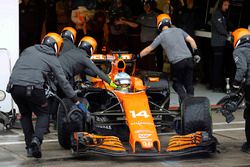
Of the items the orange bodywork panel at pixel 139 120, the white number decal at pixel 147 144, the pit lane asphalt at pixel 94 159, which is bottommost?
the pit lane asphalt at pixel 94 159

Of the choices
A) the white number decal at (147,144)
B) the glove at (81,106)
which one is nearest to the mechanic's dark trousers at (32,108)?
the glove at (81,106)

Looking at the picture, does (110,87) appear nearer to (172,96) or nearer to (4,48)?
(4,48)

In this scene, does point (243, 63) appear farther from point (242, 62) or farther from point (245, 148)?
point (245, 148)

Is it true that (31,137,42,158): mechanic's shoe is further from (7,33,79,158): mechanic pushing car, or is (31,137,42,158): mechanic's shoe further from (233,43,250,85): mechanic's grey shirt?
(233,43,250,85): mechanic's grey shirt

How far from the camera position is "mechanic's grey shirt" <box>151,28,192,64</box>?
13.7m

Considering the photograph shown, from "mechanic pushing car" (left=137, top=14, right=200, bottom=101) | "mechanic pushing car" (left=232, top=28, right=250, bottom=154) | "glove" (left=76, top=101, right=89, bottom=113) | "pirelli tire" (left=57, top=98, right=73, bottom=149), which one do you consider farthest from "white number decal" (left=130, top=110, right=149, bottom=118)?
"mechanic pushing car" (left=137, top=14, right=200, bottom=101)

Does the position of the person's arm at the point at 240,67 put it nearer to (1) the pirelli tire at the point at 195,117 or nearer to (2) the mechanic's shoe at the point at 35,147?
(1) the pirelli tire at the point at 195,117

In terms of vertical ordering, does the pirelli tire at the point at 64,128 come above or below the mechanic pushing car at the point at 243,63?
below

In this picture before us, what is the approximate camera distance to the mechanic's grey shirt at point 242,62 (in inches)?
460

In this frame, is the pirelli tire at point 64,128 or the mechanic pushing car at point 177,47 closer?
the pirelli tire at point 64,128

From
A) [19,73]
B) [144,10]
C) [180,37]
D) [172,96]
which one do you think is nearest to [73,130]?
[19,73]

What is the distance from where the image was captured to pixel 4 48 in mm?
14477

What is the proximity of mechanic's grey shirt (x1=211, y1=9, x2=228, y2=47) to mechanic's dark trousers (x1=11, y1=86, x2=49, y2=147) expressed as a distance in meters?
7.09

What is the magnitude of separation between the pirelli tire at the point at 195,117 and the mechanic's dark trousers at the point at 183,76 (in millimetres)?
1973
